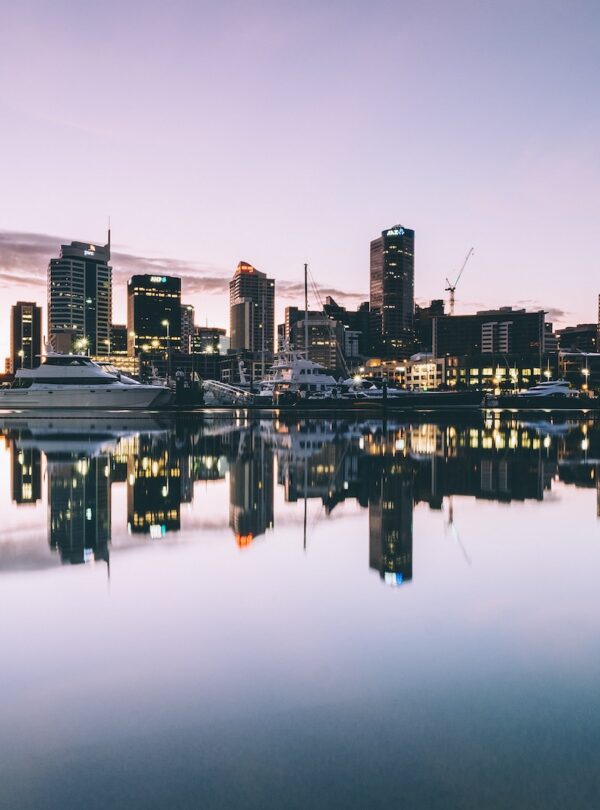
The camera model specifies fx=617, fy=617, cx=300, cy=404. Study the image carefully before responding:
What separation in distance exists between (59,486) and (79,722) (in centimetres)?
1361

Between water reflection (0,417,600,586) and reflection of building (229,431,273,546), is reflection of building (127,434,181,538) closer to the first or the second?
water reflection (0,417,600,586)

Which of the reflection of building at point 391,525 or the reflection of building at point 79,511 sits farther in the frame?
the reflection of building at point 79,511

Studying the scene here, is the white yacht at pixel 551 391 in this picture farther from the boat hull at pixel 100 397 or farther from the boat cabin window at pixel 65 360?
the boat cabin window at pixel 65 360

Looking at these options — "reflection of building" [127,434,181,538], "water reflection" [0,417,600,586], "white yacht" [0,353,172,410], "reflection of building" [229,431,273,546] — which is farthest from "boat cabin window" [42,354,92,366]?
"reflection of building" [229,431,273,546]

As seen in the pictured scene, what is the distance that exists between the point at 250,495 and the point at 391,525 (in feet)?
17.0

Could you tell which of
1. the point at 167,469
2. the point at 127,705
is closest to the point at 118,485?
the point at 167,469

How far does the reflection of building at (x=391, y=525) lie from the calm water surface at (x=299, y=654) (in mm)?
66

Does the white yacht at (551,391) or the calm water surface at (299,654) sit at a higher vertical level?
the white yacht at (551,391)

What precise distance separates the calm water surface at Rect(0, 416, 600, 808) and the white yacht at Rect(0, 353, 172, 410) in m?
62.7

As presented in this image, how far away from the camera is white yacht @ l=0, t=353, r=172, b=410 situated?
76125 millimetres

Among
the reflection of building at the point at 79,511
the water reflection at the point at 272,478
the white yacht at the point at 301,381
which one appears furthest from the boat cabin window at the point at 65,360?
the reflection of building at the point at 79,511

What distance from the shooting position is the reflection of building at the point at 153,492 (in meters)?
12.7

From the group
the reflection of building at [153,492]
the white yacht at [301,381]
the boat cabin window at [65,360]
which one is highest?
the boat cabin window at [65,360]

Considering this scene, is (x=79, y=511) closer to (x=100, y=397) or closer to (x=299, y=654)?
(x=299, y=654)
